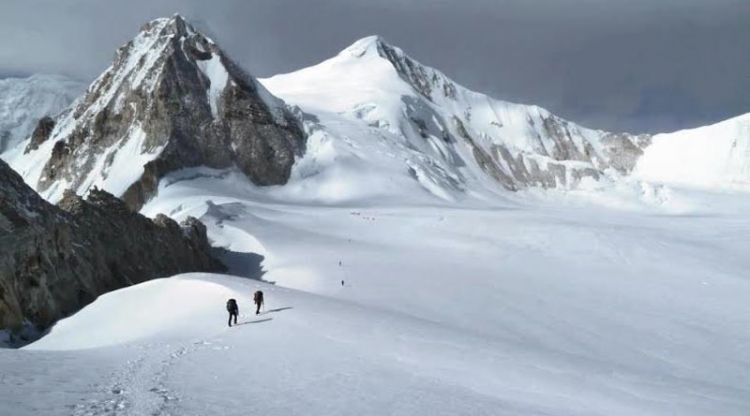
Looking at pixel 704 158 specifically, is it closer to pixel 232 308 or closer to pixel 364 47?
pixel 364 47

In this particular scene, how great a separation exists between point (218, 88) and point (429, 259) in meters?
56.4

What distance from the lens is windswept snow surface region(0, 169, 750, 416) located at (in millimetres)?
11492

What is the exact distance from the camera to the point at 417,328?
19250 mm

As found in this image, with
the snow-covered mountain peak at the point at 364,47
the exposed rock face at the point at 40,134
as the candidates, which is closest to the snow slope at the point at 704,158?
the snow-covered mountain peak at the point at 364,47

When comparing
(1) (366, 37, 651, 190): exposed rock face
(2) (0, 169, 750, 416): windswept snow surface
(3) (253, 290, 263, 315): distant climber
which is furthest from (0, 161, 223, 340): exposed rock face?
(1) (366, 37, 651, 190): exposed rock face

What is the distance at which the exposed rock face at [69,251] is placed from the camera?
77.0 ft

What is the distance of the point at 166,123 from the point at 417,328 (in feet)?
222

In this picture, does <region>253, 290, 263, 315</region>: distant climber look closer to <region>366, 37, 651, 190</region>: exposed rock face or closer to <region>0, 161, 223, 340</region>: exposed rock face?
<region>0, 161, 223, 340</region>: exposed rock face

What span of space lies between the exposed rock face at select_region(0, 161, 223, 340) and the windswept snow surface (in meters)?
1.75

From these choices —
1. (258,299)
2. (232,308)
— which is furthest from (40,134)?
(232,308)

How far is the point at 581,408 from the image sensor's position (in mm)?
12859

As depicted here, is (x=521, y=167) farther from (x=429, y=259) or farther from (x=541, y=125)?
(x=429, y=259)

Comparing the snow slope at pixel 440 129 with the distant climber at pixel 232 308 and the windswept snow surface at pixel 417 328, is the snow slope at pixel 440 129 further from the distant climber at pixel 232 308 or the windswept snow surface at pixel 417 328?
the distant climber at pixel 232 308

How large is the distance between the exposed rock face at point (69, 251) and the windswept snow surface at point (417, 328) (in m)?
1.75
